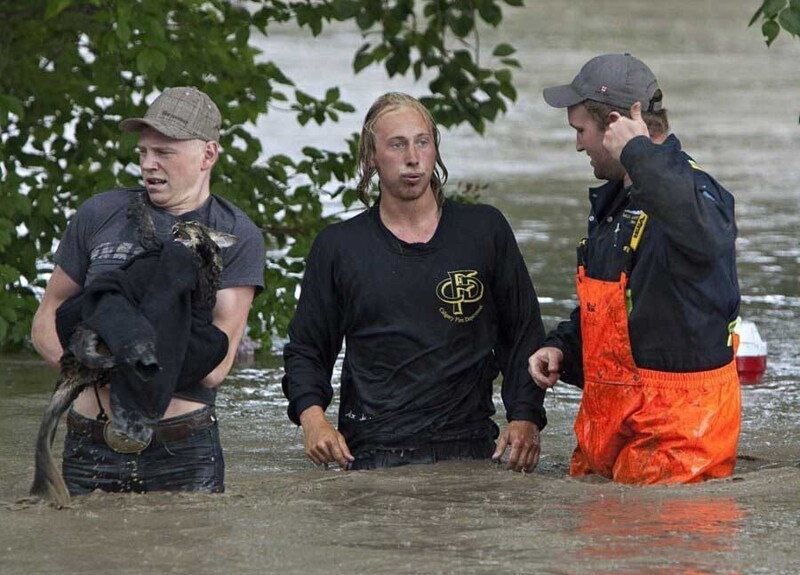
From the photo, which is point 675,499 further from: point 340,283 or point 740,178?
point 740,178

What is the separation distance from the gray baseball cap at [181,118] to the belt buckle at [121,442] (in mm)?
931

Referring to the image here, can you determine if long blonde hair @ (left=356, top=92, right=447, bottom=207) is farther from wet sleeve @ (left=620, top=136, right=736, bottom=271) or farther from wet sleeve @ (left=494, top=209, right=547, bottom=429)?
wet sleeve @ (left=620, top=136, right=736, bottom=271)

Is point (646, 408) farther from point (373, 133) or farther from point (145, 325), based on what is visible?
point (145, 325)

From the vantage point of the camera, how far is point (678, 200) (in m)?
5.12

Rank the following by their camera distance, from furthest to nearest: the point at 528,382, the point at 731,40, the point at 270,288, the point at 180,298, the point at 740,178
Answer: the point at 731,40
the point at 740,178
the point at 270,288
the point at 528,382
the point at 180,298

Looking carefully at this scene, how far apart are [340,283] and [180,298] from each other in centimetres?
115

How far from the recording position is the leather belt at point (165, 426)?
5.05 meters

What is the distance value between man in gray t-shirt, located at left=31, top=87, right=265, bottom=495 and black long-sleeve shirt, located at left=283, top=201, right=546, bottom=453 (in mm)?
738

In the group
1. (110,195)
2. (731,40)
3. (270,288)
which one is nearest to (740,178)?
(270,288)

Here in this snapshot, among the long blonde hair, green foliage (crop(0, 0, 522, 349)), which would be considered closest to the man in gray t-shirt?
the long blonde hair

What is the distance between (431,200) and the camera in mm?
6035

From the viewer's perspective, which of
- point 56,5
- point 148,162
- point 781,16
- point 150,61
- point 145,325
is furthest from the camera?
point 150,61

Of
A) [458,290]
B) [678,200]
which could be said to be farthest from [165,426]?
[678,200]

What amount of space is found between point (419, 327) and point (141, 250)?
121 cm
